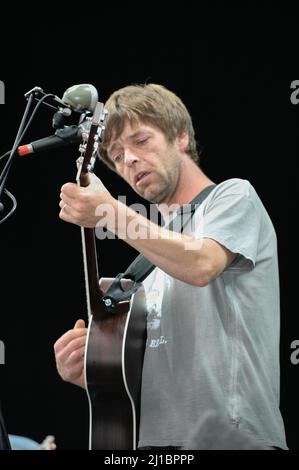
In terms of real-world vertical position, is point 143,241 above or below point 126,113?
below

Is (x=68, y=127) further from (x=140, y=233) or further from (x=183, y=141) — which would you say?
(x=183, y=141)

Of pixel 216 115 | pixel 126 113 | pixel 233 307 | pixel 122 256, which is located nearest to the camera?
pixel 233 307

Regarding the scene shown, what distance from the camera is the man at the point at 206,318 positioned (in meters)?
1.72

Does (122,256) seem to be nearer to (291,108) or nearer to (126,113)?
(291,108)

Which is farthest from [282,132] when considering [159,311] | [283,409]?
[159,311]

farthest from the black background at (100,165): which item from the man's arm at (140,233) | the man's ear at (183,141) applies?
the man's arm at (140,233)

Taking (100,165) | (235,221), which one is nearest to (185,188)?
(235,221)

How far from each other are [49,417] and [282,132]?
6.78 ft

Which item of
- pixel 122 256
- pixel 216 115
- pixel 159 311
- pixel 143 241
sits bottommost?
pixel 122 256

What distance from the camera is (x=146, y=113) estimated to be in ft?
7.65

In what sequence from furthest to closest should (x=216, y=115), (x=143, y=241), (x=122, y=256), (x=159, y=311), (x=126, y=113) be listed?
1. (x=122, y=256)
2. (x=216, y=115)
3. (x=126, y=113)
4. (x=159, y=311)
5. (x=143, y=241)

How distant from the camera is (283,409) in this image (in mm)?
3426

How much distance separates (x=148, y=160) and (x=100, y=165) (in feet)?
5.31

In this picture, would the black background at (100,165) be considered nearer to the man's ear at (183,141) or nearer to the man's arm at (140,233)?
the man's ear at (183,141)
